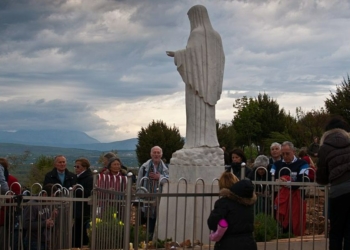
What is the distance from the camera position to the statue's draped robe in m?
11.4

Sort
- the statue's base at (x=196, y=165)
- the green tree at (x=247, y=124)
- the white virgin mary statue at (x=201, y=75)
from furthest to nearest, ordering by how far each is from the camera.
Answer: the green tree at (x=247, y=124)
the white virgin mary statue at (x=201, y=75)
the statue's base at (x=196, y=165)

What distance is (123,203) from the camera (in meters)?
8.23

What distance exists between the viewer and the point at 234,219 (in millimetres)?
7859

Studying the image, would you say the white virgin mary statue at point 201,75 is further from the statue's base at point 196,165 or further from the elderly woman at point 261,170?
the elderly woman at point 261,170

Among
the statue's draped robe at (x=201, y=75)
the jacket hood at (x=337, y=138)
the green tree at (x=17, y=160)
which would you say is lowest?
the green tree at (x=17, y=160)

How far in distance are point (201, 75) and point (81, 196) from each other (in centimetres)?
280

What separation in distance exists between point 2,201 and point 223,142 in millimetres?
37464

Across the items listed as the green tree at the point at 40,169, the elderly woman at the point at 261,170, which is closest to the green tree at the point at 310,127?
the green tree at the point at 40,169

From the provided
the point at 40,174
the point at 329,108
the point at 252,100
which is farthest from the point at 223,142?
the point at 40,174

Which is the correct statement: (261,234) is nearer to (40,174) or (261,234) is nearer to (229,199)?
(229,199)

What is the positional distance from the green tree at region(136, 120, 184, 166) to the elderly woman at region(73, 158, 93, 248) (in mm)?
31148

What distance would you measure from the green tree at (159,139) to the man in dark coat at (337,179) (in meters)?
34.7

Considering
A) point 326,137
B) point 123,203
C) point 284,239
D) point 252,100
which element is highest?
point 252,100

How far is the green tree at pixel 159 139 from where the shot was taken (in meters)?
44.1
